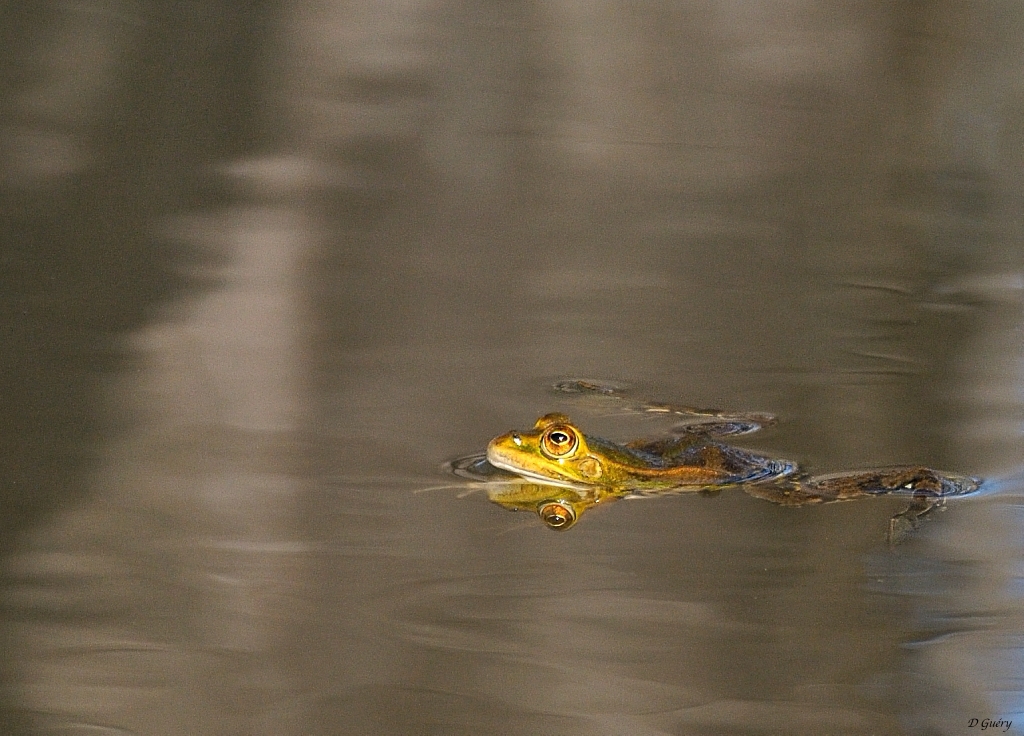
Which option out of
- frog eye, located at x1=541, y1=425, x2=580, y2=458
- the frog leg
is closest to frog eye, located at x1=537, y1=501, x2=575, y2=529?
frog eye, located at x1=541, y1=425, x2=580, y2=458

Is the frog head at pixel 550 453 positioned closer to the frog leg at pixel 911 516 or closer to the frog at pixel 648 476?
the frog at pixel 648 476

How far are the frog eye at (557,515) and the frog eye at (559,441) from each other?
0.12 metres

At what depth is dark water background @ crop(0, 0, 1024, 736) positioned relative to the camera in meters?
2.43

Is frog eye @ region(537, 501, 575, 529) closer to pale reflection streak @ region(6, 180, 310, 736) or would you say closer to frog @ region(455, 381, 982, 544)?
frog @ region(455, 381, 982, 544)

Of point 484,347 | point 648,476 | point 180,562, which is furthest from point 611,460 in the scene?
point 484,347

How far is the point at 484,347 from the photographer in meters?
4.35

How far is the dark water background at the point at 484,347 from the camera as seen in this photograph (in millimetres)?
2426

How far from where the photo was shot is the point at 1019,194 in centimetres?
704

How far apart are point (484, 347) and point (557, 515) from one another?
4.35 feet

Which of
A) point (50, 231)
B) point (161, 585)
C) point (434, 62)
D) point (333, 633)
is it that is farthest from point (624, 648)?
point (434, 62)

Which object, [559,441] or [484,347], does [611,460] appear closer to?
[559,441]

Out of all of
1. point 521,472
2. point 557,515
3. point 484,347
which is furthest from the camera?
point 484,347

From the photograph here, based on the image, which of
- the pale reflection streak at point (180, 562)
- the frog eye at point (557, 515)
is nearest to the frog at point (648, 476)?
the frog eye at point (557, 515)

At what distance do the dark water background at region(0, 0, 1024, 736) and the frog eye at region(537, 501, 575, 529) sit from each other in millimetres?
73
